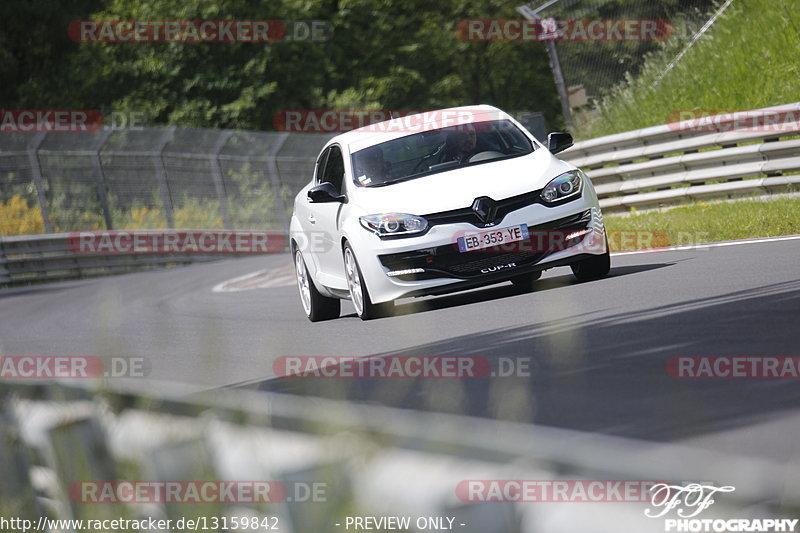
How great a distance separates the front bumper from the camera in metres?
10.1

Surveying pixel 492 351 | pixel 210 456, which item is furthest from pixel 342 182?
pixel 210 456

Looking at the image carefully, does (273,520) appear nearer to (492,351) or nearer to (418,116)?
(492,351)

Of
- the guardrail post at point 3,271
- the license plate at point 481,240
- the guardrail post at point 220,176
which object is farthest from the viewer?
the guardrail post at point 220,176

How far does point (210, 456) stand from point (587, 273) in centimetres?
822

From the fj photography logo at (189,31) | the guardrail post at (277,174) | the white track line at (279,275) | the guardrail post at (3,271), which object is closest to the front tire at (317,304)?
the white track line at (279,275)

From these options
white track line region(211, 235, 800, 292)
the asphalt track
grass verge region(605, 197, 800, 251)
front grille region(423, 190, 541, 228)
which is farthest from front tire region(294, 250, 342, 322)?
grass verge region(605, 197, 800, 251)

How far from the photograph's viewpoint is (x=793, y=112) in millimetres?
15070

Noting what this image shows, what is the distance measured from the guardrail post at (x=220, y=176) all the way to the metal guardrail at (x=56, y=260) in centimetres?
301

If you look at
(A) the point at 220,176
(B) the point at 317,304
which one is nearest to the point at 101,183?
(A) the point at 220,176

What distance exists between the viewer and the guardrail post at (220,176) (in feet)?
106

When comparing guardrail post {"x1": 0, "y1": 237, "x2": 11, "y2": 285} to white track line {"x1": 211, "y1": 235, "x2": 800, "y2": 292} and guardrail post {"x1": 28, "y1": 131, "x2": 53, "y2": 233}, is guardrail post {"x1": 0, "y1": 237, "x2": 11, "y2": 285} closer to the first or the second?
guardrail post {"x1": 28, "y1": 131, "x2": 53, "y2": 233}

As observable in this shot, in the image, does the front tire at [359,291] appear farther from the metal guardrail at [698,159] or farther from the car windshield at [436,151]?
the metal guardrail at [698,159]

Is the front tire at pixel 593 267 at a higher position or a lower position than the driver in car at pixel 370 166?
lower

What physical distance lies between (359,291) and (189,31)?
3716cm
